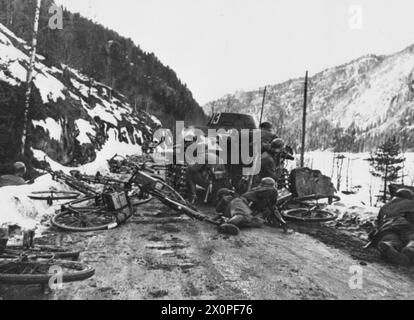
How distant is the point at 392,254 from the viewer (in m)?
6.20

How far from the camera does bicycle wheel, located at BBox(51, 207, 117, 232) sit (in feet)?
24.9

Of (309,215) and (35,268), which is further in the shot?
(309,215)

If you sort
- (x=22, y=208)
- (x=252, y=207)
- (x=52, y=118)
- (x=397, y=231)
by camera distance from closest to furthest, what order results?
(x=397, y=231)
(x=22, y=208)
(x=252, y=207)
(x=52, y=118)

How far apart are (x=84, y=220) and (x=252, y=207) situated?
364cm

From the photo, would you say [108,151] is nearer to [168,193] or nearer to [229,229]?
[168,193]

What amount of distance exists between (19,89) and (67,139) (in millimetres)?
4524

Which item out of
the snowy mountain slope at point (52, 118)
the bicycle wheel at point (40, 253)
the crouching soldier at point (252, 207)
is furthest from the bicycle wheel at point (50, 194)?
the snowy mountain slope at point (52, 118)

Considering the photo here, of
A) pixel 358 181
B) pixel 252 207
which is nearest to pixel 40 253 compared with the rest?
pixel 252 207

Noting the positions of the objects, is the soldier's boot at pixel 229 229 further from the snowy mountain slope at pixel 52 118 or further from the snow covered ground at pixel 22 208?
the snowy mountain slope at pixel 52 118
